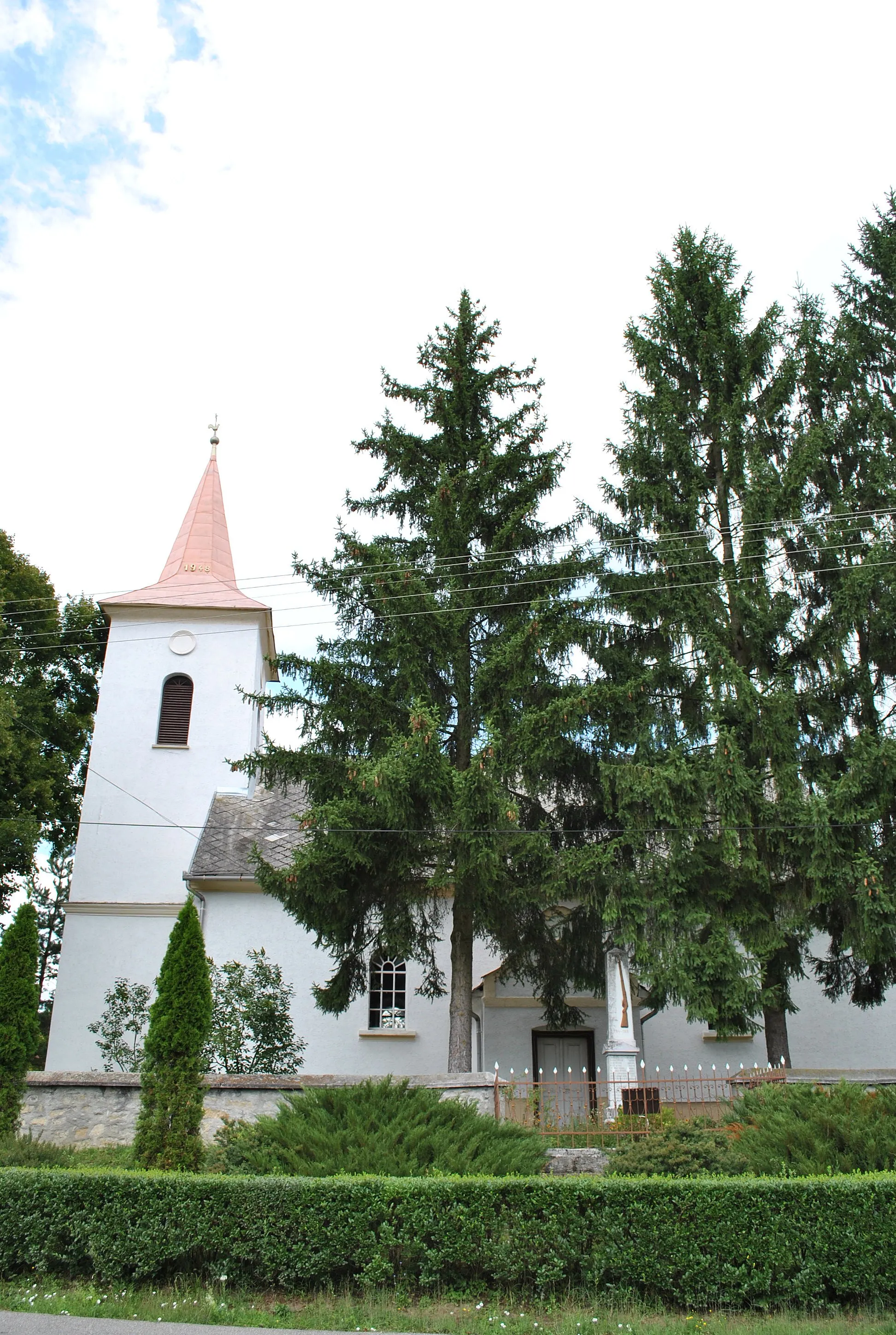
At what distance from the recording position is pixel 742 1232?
722 cm

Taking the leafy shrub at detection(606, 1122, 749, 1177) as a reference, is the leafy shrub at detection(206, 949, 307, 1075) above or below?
above

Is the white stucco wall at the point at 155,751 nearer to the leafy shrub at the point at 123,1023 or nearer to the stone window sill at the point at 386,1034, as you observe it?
the leafy shrub at the point at 123,1023

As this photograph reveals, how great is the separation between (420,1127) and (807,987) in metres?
13.3

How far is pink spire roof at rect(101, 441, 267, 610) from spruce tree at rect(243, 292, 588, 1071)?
8673 mm

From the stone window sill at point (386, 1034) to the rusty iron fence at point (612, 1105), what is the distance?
6.88 m

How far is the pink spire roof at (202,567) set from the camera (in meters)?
23.7

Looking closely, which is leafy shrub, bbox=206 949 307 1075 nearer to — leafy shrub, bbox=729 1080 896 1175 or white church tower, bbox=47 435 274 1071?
white church tower, bbox=47 435 274 1071

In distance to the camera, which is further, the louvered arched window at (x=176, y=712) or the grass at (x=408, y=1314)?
the louvered arched window at (x=176, y=712)

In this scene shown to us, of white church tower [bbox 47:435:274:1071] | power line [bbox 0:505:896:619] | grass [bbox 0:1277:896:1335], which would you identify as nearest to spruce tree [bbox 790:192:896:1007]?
power line [bbox 0:505:896:619]

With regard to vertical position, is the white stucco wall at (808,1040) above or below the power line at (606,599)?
below

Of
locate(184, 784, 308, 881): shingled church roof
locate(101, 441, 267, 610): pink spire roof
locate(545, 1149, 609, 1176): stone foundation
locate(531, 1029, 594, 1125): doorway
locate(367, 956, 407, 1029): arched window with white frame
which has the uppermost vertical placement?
locate(101, 441, 267, 610): pink spire roof

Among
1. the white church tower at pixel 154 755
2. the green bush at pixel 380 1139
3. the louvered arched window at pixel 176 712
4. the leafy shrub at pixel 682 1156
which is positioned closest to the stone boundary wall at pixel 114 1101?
the green bush at pixel 380 1139

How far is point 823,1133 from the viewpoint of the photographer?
8.62 meters

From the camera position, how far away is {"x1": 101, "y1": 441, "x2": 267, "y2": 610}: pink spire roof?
2369 cm
